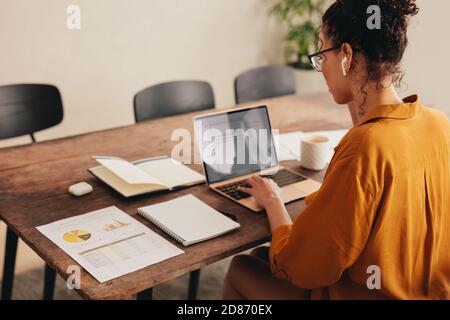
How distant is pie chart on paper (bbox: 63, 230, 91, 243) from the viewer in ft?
4.45

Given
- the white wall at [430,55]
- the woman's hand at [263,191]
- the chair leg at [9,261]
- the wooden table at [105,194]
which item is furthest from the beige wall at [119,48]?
the woman's hand at [263,191]

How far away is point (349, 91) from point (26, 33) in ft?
7.47

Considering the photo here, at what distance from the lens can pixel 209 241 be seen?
1386 millimetres

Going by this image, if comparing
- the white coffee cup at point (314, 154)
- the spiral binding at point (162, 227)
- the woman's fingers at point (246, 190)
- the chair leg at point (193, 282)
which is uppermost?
the white coffee cup at point (314, 154)

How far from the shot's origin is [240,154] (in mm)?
1756

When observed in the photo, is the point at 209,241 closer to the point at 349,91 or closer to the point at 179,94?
the point at 349,91

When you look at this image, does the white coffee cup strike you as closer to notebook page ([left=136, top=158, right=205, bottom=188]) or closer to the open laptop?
the open laptop

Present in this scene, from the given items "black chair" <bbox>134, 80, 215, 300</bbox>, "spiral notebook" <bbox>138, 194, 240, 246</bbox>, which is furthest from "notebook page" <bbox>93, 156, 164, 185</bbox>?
"black chair" <bbox>134, 80, 215, 300</bbox>

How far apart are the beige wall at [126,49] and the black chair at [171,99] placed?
932 mm

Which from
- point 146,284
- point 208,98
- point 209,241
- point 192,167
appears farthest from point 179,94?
point 146,284

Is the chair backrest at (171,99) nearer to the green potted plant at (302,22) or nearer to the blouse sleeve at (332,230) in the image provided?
the blouse sleeve at (332,230)

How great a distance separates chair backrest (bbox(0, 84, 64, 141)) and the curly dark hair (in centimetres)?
161

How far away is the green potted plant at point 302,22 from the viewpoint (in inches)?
161

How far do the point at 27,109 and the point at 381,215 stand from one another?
1.77 m
